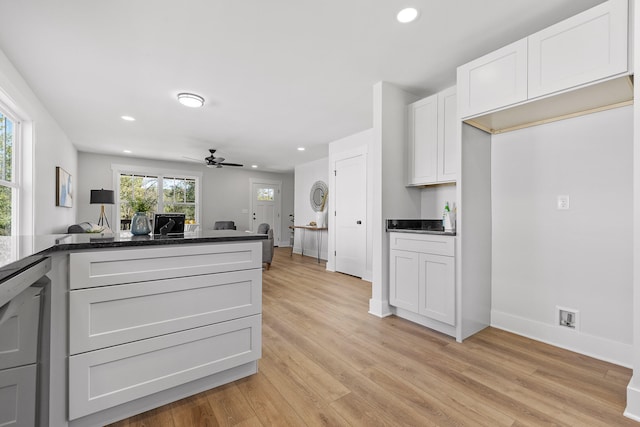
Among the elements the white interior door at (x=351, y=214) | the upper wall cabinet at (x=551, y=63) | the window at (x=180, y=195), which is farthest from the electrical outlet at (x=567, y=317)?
the window at (x=180, y=195)

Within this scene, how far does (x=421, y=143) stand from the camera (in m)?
3.12

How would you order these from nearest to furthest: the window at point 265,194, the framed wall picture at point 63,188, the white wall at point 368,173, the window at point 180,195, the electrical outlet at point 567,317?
the electrical outlet at point 567,317
the framed wall picture at point 63,188
the white wall at point 368,173
the window at point 180,195
the window at point 265,194

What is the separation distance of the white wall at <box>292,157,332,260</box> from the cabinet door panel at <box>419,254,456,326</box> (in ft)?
13.2

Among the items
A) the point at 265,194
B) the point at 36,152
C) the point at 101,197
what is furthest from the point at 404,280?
the point at 265,194

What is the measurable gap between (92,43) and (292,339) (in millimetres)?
2995

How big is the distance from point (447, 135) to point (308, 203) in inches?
187

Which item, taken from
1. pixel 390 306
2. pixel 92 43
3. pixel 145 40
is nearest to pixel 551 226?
pixel 390 306

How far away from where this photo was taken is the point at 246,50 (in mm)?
2469

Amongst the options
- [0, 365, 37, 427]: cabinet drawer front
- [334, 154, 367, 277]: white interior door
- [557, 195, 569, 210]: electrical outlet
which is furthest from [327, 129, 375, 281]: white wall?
[0, 365, 37, 427]: cabinet drawer front

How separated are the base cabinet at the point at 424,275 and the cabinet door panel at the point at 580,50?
53.2 inches

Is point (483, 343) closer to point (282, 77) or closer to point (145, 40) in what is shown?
point (282, 77)

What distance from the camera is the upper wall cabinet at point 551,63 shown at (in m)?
A: 1.70

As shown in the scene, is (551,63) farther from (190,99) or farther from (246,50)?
(190,99)

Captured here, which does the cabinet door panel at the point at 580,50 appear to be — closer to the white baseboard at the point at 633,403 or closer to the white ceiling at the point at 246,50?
the white ceiling at the point at 246,50
